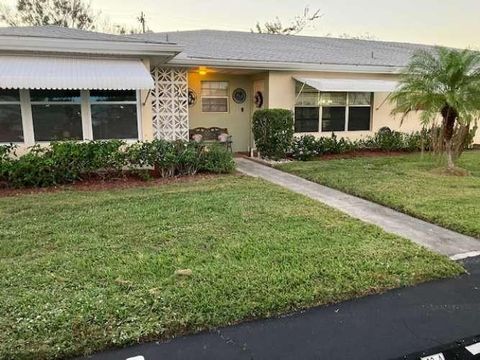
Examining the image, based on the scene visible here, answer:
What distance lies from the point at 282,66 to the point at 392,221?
27.7 feet

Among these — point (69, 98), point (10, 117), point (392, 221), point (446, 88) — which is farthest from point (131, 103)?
point (446, 88)

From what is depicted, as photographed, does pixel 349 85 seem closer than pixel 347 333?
No

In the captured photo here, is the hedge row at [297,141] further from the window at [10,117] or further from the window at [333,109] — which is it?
the window at [10,117]

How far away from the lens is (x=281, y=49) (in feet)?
52.7

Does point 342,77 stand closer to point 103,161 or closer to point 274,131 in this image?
point 274,131

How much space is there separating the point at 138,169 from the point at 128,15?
2669 cm

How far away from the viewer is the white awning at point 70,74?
28.6 feet

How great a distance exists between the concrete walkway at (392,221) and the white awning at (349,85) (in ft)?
14.6

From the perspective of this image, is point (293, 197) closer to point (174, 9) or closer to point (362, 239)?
point (362, 239)

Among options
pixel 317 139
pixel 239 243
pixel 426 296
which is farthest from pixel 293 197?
pixel 317 139

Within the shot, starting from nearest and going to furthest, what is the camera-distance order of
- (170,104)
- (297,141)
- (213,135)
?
(170,104) < (297,141) < (213,135)

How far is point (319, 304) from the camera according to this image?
3.93 m

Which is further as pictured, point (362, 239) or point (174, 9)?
point (174, 9)

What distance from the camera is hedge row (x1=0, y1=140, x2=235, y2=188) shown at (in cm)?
889
